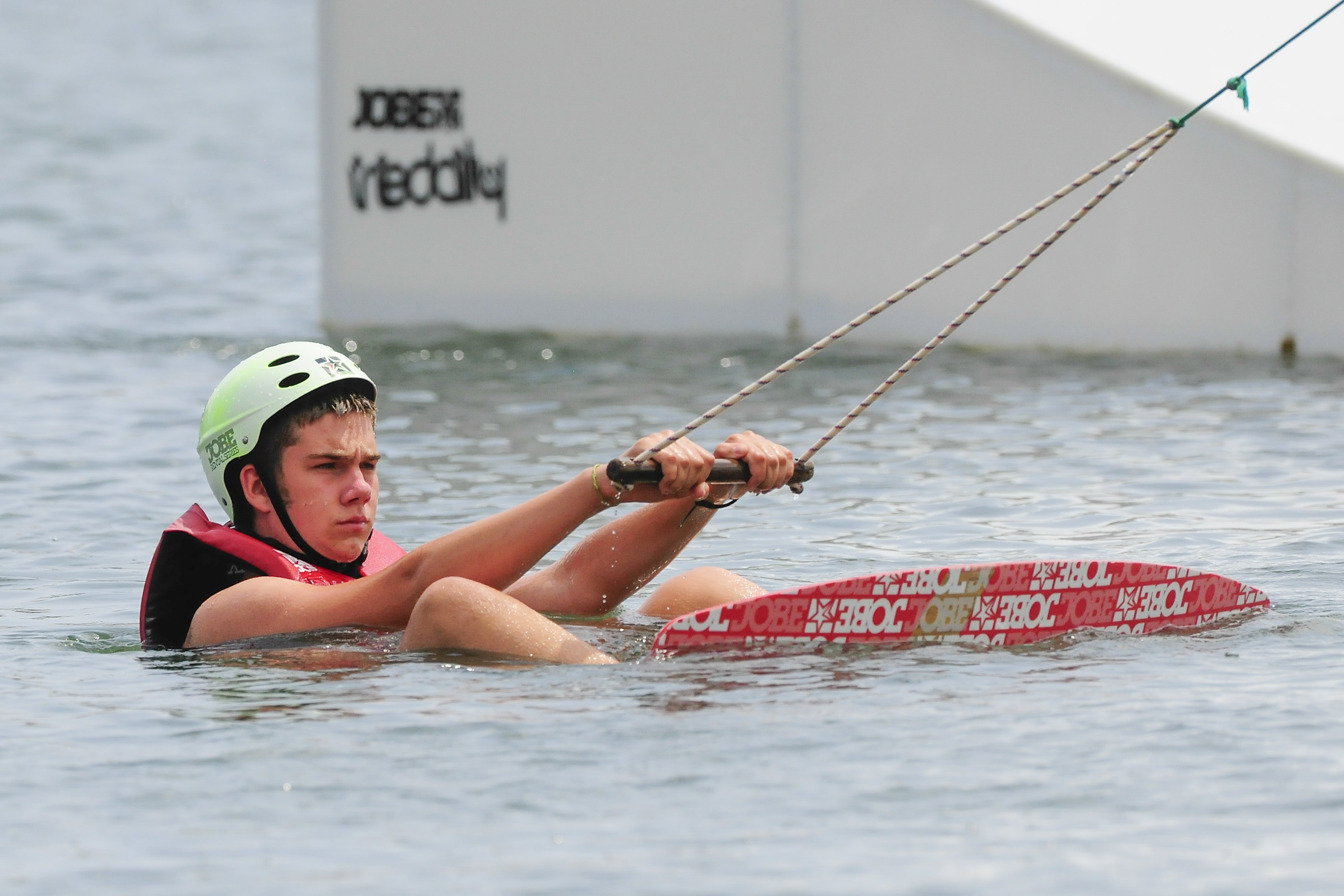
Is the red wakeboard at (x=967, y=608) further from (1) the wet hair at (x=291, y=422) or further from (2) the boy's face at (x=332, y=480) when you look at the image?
(1) the wet hair at (x=291, y=422)

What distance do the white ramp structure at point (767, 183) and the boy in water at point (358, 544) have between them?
7.73m

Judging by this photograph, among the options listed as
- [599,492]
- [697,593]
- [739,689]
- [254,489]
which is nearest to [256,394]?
[254,489]

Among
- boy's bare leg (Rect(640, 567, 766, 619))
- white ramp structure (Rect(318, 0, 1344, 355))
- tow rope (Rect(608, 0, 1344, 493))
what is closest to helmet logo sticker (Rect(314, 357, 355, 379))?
tow rope (Rect(608, 0, 1344, 493))

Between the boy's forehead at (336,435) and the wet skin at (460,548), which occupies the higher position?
the boy's forehead at (336,435)

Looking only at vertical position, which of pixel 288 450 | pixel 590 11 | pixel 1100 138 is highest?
pixel 590 11

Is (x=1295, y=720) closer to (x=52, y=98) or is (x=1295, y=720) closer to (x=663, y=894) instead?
(x=663, y=894)

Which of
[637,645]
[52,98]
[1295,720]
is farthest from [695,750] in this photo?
[52,98]

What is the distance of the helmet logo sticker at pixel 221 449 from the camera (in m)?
5.79

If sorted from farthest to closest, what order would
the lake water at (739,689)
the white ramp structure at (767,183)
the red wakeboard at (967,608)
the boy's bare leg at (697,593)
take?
1. the white ramp structure at (767,183)
2. the boy's bare leg at (697,593)
3. the red wakeboard at (967,608)
4. the lake water at (739,689)

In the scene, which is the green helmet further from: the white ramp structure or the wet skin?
the white ramp structure

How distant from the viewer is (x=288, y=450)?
569 cm

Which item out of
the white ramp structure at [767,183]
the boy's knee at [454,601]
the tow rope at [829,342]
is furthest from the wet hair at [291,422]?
the white ramp structure at [767,183]

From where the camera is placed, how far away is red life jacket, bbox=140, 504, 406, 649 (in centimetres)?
570

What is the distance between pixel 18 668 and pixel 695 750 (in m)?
2.27
